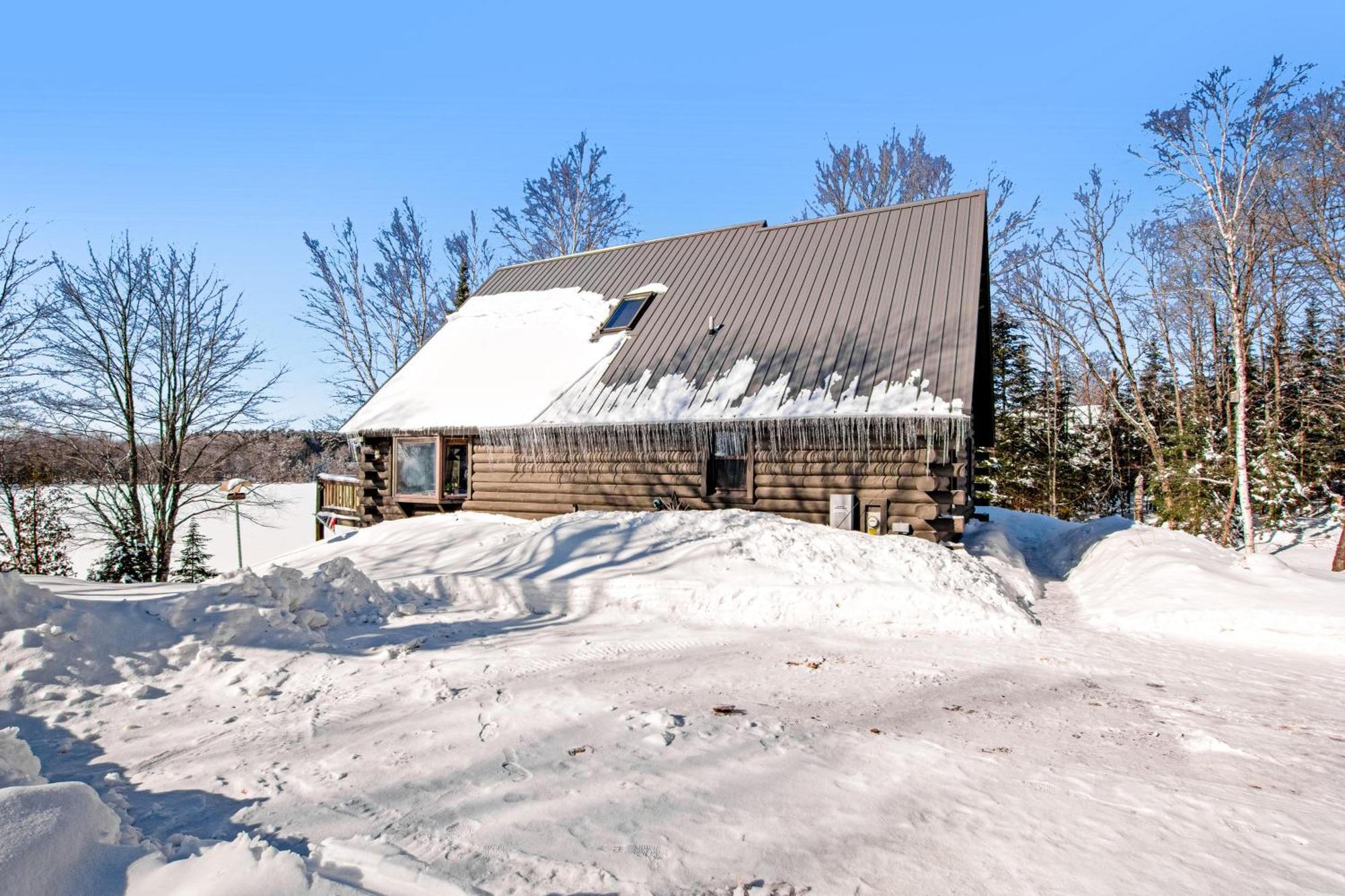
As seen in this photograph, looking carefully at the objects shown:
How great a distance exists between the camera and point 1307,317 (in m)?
19.3

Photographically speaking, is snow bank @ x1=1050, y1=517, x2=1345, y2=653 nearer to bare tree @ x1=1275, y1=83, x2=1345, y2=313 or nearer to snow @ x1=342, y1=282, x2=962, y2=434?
snow @ x1=342, y1=282, x2=962, y2=434

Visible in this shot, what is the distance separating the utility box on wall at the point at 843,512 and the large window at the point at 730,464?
1.43 m

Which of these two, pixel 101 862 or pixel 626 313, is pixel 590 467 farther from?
pixel 101 862

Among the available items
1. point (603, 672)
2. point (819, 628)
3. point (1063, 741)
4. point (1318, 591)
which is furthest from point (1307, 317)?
point (603, 672)

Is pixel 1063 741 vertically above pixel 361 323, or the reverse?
pixel 361 323

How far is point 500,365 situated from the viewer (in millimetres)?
14328

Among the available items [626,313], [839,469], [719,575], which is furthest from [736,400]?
[626,313]

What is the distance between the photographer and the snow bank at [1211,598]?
6.23 metres

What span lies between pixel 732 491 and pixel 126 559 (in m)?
13.7

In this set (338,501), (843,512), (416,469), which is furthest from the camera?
(338,501)

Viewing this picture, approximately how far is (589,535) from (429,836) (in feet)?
20.9

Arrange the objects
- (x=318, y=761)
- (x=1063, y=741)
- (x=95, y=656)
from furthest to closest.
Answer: (x=95, y=656) → (x=1063, y=741) → (x=318, y=761)

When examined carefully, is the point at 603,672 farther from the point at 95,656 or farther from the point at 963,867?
the point at 95,656

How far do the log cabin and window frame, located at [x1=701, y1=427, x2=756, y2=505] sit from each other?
3 cm
